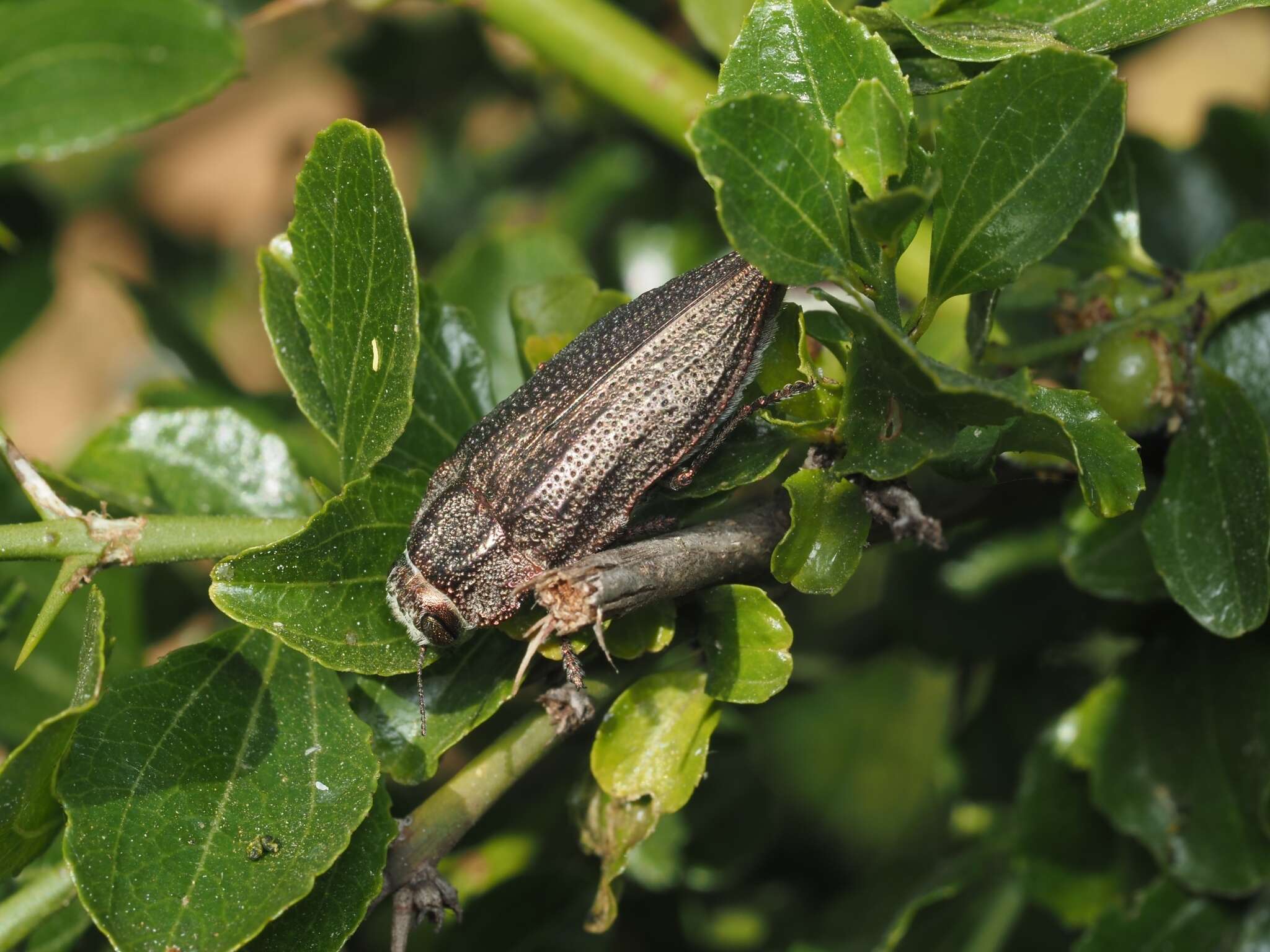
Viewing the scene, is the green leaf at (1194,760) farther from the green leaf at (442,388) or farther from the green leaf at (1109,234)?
the green leaf at (442,388)


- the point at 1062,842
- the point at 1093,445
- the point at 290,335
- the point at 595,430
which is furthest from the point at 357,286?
the point at 1062,842

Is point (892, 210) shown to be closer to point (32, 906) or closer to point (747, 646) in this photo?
point (747, 646)

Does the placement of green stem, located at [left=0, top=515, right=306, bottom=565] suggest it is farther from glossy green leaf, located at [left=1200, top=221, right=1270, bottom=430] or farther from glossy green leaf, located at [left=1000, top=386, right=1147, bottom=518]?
glossy green leaf, located at [left=1200, top=221, right=1270, bottom=430]

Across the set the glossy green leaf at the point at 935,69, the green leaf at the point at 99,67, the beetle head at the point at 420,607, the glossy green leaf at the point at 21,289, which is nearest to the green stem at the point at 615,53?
the green leaf at the point at 99,67

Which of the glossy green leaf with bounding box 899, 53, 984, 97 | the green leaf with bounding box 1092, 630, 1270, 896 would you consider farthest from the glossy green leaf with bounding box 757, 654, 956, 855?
the glossy green leaf with bounding box 899, 53, 984, 97

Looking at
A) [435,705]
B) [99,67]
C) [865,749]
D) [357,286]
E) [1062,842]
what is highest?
[99,67]

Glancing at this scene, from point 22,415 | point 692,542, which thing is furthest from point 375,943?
point 22,415
